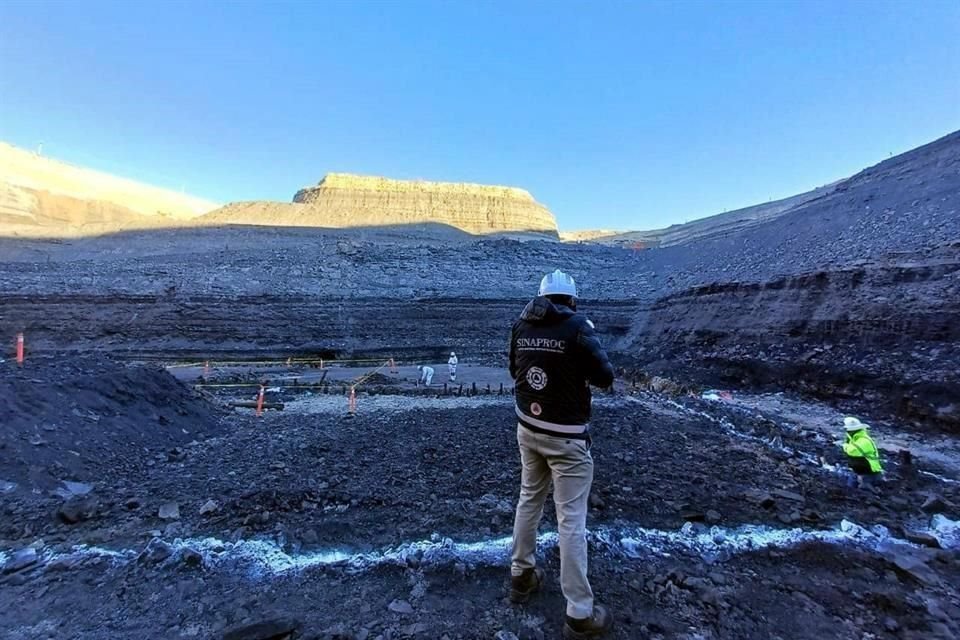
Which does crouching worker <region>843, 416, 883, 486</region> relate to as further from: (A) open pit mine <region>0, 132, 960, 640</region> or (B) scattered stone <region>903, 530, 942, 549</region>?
(B) scattered stone <region>903, 530, 942, 549</region>

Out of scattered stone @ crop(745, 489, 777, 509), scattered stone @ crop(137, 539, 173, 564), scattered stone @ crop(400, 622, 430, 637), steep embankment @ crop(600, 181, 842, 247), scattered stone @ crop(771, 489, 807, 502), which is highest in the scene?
steep embankment @ crop(600, 181, 842, 247)

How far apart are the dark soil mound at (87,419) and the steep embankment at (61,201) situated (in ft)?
135

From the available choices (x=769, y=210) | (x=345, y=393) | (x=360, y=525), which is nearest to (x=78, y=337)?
(x=345, y=393)

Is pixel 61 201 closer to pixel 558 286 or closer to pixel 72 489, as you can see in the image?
pixel 72 489

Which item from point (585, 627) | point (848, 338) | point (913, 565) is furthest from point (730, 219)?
point (585, 627)

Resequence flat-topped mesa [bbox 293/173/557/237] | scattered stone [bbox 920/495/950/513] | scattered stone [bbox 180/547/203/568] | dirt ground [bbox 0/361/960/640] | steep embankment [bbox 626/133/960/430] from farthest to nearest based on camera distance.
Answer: flat-topped mesa [bbox 293/173/557/237] < steep embankment [bbox 626/133/960/430] < scattered stone [bbox 920/495/950/513] < scattered stone [bbox 180/547/203/568] < dirt ground [bbox 0/361/960/640]

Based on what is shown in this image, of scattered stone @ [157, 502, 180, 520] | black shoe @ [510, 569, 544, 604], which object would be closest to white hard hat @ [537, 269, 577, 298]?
black shoe @ [510, 569, 544, 604]

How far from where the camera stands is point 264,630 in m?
2.74

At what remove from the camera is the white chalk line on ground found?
11.8ft

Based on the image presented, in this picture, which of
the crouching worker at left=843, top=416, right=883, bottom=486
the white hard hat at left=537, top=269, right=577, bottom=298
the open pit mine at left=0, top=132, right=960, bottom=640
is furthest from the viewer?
the crouching worker at left=843, top=416, right=883, bottom=486

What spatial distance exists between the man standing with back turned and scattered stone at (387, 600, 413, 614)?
26.2 inches

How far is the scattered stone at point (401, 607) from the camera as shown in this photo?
9.83 feet

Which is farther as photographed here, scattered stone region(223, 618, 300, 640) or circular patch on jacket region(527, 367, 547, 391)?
circular patch on jacket region(527, 367, 547, 391)

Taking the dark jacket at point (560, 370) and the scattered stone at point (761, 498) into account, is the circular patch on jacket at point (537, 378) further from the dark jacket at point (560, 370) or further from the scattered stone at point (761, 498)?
the scattered stone at point (761, 498)
